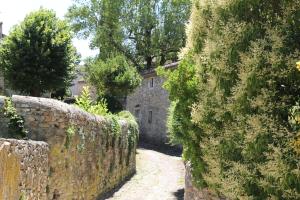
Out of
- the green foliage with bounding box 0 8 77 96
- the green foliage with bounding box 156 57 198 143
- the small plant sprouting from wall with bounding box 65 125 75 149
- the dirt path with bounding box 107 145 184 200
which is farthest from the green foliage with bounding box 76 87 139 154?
the green foliage with bounding box 156 57 198 143

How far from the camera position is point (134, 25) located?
40.9 meters

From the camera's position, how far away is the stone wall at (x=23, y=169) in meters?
7.17

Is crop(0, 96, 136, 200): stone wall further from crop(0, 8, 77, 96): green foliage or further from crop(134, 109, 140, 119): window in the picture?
crop(134, 109, 140, 119): window

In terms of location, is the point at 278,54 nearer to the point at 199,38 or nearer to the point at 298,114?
the point at 298,114

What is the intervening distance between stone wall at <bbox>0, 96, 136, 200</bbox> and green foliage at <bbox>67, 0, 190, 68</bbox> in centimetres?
2234

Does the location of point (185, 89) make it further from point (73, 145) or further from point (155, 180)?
point (155, 180)

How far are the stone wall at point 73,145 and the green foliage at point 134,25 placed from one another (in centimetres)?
2234

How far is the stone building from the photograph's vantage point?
35713 millimetres

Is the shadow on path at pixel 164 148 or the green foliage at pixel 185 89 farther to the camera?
the shadow on path at pixel 164 148

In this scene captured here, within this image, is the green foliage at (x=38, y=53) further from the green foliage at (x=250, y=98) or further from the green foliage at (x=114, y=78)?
→ the green foliage at (x=250, y=98)

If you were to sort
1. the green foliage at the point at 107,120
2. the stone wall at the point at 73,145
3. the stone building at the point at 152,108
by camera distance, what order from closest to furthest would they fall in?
the stone wall at the point at 73,145 < the green foliage at the point at 107,120 < the stone building at the point at 152,108

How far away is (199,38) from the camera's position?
945 cm

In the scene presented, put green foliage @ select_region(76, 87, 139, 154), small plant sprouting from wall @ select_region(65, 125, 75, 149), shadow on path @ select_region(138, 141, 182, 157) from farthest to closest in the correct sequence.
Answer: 1. shadow on path @ select_region(138, 141, 182, 157)
2. green foliage @ select_region(76, 87, 139, 154)
3. small plant sprouting from wall @ select_region(65, 125, 75, 149)

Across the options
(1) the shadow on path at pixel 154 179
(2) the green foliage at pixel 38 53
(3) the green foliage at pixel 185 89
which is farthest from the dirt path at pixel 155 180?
(3) the green foliage at pixel 185 89
